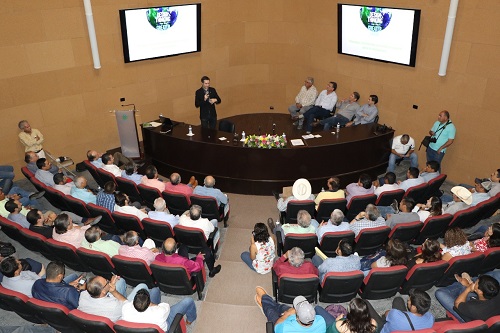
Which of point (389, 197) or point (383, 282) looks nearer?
point (383, 282)

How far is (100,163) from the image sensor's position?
6883 mm

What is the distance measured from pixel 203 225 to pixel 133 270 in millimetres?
1057

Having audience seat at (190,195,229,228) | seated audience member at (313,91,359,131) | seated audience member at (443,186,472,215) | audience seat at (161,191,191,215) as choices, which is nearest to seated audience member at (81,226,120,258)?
audience seat at (161,191,191,215)

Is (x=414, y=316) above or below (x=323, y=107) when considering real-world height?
below

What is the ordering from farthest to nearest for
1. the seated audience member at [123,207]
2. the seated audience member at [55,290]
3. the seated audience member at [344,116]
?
the seated audience member at [344,116] → the seated audience member at [123,207] → the seated audience member at [55,290]

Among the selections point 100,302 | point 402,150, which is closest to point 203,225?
point 100,302

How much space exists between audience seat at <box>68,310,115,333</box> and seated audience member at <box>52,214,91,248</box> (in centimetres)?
149

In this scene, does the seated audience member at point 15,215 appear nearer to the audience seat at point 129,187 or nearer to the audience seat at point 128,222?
the audience seat at point 128,222

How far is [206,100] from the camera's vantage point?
8438 mm

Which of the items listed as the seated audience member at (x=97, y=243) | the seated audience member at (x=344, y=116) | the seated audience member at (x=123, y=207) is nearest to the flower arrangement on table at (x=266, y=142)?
the seated audience member at (x=344, y=116)

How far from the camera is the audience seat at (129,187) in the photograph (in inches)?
245

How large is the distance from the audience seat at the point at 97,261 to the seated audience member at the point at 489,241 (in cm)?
423

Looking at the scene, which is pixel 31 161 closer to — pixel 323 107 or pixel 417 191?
pixel 323 107

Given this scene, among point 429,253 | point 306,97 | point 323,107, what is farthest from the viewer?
point 306,97
